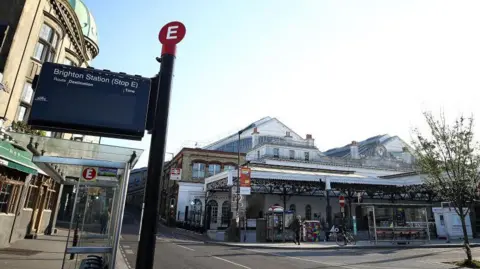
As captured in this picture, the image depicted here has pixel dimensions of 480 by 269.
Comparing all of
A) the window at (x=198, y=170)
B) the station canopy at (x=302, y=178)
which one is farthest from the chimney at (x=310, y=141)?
the window at (x=198, y=170)

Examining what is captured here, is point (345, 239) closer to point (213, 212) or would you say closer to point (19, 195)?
point (19, 195)

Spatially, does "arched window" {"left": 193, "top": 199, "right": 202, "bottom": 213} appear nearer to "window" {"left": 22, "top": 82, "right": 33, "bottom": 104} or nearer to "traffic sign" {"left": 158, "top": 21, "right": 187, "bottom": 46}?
"window" {"left": 22, "top": 82, "right": 33, "bottom": 104}

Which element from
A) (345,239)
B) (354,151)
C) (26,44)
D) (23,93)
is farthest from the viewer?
(354,151)

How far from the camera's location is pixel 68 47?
1978 centimetres

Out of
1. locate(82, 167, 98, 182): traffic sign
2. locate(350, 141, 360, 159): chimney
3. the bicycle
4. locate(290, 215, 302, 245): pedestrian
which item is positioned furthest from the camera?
locate(350, 141, 360, 159): chimney

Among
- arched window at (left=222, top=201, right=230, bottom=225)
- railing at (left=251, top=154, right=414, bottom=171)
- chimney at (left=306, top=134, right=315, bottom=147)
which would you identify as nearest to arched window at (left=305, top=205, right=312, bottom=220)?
arched window at (left=222, top=201, right=230, bottom=225)

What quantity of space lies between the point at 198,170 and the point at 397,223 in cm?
2661

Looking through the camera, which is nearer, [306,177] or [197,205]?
[306,177]

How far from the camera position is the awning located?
9297 mm

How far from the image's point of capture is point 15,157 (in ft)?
33.4

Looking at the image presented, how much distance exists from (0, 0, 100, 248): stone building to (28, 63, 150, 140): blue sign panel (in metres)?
5.02

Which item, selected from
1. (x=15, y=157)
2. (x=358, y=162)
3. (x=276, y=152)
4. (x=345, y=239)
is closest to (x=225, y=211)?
(x=276, y=152)

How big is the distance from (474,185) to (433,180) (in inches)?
67.9

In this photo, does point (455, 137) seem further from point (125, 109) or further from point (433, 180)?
point (125, 109)
